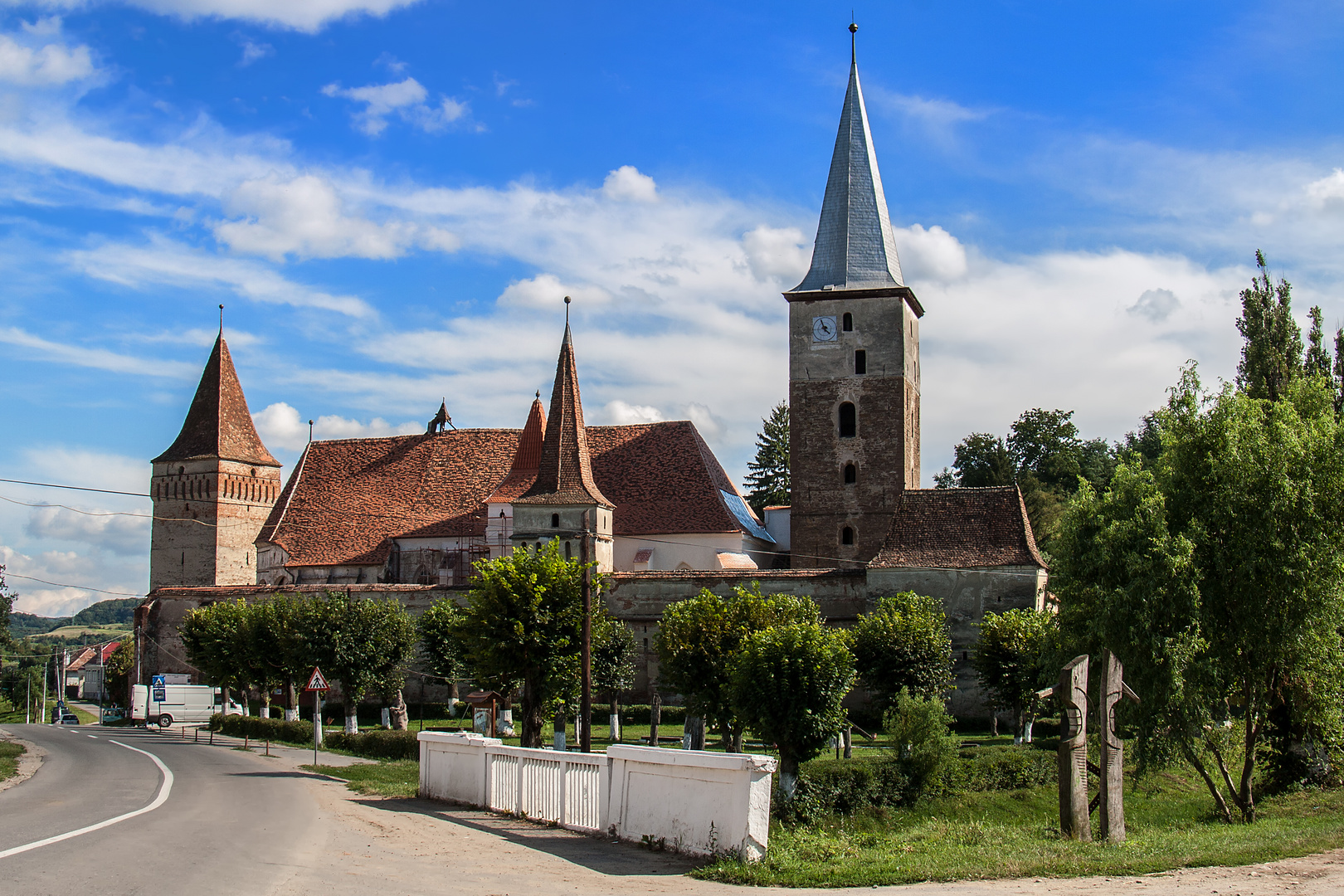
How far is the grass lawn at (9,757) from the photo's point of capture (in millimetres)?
27087

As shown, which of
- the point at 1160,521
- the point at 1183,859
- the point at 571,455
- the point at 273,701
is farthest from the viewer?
the point at 273,701

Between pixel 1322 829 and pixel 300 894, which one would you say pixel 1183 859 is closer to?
pixel 1322 829

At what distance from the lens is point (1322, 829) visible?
15.1m

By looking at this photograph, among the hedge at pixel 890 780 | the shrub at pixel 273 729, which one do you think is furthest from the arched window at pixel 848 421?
the shrub at pixel 273 729

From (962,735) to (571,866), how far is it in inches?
1146

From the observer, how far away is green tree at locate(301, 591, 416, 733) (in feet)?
137

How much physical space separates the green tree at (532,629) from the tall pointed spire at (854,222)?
23.7 m

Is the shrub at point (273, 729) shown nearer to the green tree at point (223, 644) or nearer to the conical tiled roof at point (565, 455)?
the green tree at point (223, 644)

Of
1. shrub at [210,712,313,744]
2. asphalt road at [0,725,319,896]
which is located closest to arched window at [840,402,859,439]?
shrub at [210,712,313,744]

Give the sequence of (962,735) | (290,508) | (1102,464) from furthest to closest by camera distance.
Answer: (1102,464), (290,508), (962,735)

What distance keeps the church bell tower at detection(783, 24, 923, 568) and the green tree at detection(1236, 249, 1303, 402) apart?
14708 mm

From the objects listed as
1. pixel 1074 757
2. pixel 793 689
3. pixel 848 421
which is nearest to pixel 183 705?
pixel 848 421

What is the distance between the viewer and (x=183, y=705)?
5109 cm

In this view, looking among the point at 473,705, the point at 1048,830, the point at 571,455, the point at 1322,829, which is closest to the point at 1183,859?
the point at 1048,830
